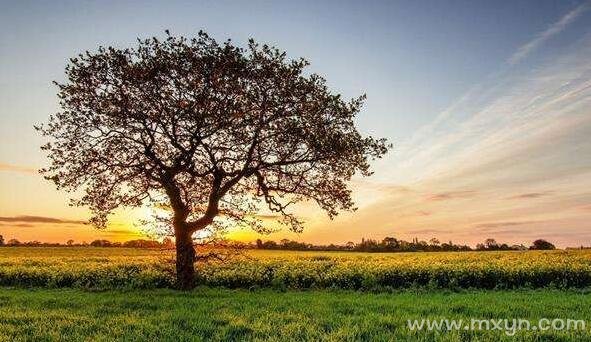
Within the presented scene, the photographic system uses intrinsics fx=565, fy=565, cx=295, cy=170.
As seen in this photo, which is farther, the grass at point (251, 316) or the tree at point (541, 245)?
the tree at point (541, 245)

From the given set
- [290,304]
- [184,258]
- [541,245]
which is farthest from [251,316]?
[541,245]

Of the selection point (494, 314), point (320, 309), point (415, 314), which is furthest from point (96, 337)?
point (494, 314)

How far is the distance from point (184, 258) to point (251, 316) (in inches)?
403

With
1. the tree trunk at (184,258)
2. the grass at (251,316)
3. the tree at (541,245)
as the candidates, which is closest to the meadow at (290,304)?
the grass at (251,316)

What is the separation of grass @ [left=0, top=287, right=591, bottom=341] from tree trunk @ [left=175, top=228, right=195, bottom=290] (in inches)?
75.1

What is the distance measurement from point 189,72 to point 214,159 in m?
4.36

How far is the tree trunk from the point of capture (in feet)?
90.0

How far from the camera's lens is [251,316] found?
59.2 feet

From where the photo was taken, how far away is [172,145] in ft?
88.5

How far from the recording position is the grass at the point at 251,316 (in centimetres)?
1443

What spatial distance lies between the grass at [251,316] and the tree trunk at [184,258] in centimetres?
191

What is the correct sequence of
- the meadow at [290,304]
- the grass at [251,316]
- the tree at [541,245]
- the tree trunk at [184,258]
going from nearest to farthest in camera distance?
the grass at [251,316] → the meadow at [290,304] → the tree trunk at [184,258] → the tree at [541,245]

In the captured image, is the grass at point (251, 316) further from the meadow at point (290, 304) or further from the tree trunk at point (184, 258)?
the tree trunk at point (184, 258)

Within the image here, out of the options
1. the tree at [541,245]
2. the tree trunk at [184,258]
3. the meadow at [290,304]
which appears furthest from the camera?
the tree at [541,245]
